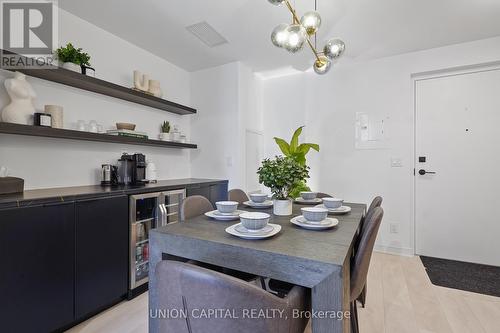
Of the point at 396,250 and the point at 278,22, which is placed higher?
the point at 278,22

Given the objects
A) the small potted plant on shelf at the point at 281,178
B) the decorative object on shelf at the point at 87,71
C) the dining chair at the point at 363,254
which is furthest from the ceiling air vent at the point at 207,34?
the dining chair at the point at 363,254

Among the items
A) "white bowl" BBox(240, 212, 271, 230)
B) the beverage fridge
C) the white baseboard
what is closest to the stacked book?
the beverage fridge

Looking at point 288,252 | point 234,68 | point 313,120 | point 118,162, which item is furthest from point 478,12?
point 118,162

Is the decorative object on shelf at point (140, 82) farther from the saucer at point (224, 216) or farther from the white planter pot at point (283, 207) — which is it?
the white planter pot at point (283, 207)

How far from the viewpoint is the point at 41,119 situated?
1.84 meters

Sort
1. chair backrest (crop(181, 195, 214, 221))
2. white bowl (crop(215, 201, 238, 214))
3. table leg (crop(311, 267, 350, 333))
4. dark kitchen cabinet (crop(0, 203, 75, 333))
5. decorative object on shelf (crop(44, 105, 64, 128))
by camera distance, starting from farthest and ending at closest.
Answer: decorative object on shelf (crop(44, 105, 64, 128)) → chair backrest (crop(181, 195, 214, 221)) → white bowl (crop(215, 201, 238, 214)) → dark kitchen cabinet (crop(0, 203, 75, 333)) → table leg (crop(311, 267, 350, 333))

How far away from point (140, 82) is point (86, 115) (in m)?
0.66

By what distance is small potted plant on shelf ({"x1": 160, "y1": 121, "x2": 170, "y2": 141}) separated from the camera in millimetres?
3051

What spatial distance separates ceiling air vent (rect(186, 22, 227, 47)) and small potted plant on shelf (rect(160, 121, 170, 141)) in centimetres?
113

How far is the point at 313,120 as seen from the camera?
3617 millimetres

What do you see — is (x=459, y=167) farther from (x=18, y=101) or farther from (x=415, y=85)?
(x=18, y=101)

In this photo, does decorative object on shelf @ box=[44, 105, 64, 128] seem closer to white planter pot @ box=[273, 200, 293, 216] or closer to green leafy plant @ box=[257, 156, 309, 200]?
green leafy plant @ box=[257, 156, 309, 200]

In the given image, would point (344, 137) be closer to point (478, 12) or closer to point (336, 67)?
point (336, 67)

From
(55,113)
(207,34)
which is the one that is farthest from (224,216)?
(207,34)
